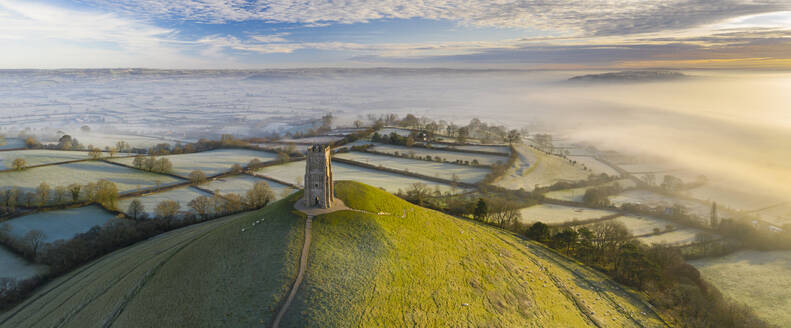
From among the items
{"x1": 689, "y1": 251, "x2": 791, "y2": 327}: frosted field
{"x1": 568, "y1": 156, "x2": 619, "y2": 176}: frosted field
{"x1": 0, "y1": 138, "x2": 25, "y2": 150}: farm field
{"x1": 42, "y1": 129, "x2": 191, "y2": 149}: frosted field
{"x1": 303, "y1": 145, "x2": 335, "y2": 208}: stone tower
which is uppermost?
{"x1": 303, "y1": 145, "x2": 335, "y2": 208}: stone tower

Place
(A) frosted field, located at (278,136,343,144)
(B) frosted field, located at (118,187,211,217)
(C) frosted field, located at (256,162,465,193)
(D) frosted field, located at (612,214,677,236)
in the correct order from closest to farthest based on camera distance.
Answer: (D) frosted field, located at (612,214,677,236) < (B) frosted field, located at (118,187,211,217) < (C) frosted field, located at (256,162,465,193) < (A) frosted field, located at (278,136,343,144)

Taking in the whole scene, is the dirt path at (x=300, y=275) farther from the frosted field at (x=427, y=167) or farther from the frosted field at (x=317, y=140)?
the frosted field at (x=317, y=140)

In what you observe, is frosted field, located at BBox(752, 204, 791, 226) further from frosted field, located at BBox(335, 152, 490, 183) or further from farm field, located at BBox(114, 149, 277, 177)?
farm field, located at BBox(114, 149, 277, 177)

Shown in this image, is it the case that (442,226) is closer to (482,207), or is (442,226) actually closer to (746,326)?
(482,207)

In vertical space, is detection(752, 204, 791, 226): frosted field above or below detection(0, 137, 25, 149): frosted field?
below

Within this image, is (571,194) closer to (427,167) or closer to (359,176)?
Answer: (427,167)

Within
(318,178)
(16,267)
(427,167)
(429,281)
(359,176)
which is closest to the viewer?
(429,281)

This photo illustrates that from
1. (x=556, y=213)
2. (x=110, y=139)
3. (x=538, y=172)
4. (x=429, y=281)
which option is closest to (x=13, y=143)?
(x=110, y=139)

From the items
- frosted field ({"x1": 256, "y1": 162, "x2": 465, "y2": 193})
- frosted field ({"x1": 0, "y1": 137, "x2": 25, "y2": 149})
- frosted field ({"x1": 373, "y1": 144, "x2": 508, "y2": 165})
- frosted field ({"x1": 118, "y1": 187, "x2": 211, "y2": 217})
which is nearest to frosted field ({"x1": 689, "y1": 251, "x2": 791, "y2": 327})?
frosted field ({"x1": 256, "y1": 162, "x2": 465, "y2": 193})
